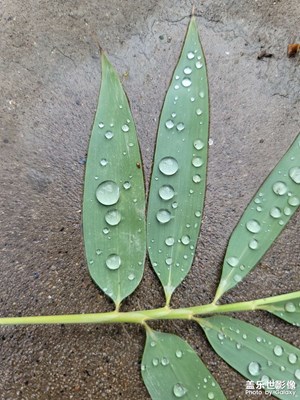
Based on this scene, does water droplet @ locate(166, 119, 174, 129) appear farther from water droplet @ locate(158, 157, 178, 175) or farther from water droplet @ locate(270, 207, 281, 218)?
water droplet @ locate(270, 207, 281, 218)

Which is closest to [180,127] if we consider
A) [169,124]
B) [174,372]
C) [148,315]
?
[169,124]

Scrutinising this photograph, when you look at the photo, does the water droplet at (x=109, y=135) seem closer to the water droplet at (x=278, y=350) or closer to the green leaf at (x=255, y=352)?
the green leaf at (x=255, y=352)

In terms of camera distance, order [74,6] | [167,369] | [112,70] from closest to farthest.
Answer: [167,369] → [112,70] → [74,6]

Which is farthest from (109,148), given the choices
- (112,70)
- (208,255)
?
(208,255)

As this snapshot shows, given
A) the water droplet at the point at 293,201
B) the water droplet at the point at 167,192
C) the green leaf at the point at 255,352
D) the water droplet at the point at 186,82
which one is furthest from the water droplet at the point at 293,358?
the water droplet at the point at 186,82

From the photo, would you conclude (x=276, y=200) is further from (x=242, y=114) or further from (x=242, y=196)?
(x=242, y=114)
